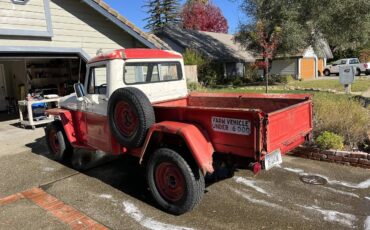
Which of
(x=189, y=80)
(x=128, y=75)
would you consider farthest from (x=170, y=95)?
(x=189, y=80)

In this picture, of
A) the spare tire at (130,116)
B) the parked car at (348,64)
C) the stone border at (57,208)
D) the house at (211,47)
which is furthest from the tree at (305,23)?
the stone border at (57,208)

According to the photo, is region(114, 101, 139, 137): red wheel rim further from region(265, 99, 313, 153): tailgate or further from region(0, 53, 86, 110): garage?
region(0, 53, 86, 110): garage

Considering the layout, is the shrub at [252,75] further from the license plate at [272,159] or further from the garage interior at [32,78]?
the license plate at [272,159]

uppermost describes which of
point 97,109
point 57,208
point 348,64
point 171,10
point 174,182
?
point 171,10

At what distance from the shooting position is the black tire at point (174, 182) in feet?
13.8

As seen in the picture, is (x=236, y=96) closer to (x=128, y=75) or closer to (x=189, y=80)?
(x=128, y=75)

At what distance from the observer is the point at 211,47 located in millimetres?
30422

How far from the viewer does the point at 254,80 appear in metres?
29.1

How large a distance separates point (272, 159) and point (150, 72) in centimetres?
277

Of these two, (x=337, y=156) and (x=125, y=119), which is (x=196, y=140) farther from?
(x=337, y=156)

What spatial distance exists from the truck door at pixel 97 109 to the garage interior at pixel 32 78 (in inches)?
330

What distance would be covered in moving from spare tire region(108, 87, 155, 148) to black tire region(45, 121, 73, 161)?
7.36 feet

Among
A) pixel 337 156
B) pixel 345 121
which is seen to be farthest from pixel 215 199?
pixel 345 121

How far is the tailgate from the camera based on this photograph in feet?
13.0
